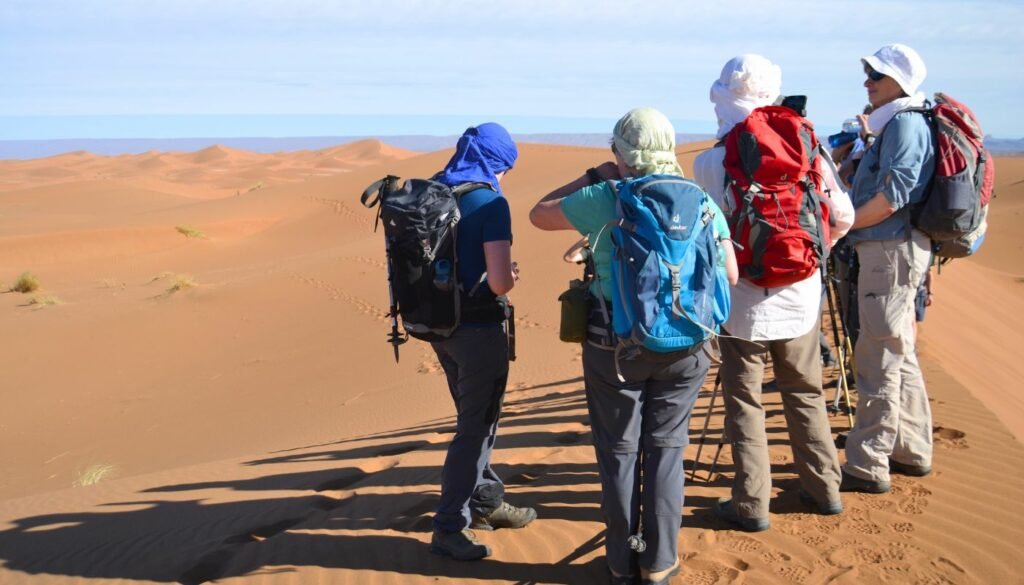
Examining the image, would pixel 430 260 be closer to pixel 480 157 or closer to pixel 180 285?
pixel 480 157

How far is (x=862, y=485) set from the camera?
4.50 meters

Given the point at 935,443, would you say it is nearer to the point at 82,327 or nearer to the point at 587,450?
the point at 587,450

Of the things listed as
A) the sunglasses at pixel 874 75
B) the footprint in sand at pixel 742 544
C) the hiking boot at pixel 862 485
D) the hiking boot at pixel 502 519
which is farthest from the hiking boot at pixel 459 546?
the sunglasses at pixel 874 75

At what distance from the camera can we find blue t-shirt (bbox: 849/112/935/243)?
13.8ft

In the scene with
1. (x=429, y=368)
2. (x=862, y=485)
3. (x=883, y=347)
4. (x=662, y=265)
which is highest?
(x=662, y=265)

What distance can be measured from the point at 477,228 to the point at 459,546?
4.69 ft

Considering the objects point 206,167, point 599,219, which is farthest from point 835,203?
point 206,167

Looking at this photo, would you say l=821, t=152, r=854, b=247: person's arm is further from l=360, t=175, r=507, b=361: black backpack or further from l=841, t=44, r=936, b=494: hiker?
l=360, t=175, r=507, b=361: black backpack

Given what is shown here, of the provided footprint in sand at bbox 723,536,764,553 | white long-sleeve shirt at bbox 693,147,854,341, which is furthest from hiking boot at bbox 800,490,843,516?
white long-sleeve shirt at bbox 693,147,854,341

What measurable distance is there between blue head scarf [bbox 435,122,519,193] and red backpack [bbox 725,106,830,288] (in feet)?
3.21

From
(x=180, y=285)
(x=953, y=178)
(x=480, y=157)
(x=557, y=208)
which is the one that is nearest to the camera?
(x=557, y=208)

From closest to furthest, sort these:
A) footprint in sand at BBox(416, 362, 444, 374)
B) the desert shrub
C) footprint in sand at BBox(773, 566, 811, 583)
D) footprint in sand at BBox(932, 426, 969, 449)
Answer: footprint in sand at BBox(773, 566, 811, 583) < footprint in sand at BBox(932, 426, 969, 449) < footprint in sand at BBox(416, 362, 444, 374) < the desert shrub

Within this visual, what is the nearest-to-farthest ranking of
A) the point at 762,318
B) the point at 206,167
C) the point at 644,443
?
the point at 644,443
the point at 762,318
the point at 206,167

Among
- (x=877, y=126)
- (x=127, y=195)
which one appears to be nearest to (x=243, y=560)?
(x=877, y=126)
